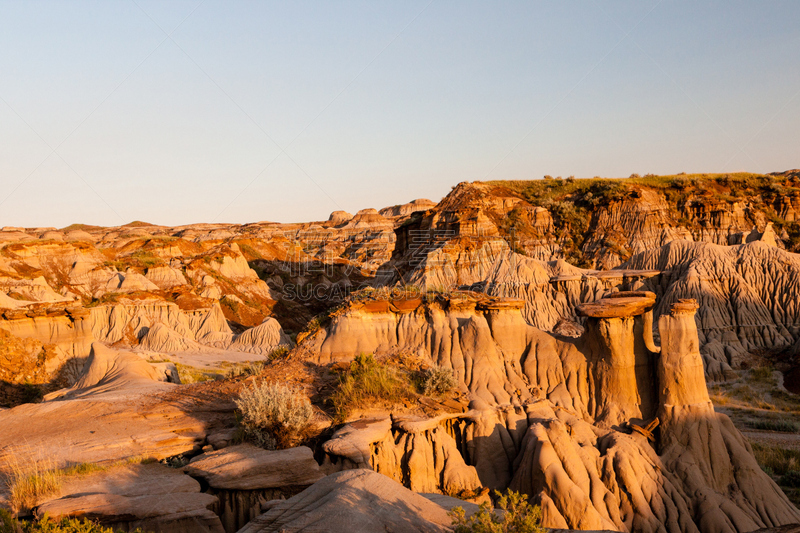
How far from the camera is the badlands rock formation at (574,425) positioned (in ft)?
35.5

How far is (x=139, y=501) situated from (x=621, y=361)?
10511mm

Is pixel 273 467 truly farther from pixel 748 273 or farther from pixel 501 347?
pixel 748 273

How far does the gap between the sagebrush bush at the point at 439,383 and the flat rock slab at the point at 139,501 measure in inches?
209

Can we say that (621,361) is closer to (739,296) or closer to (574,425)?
(574,425)

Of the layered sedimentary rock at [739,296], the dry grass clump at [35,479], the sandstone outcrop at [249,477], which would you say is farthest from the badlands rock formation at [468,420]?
the dry grass clump at [35,479]

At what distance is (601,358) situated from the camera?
13.6 m

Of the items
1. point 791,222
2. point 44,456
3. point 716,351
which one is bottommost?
point 716,351

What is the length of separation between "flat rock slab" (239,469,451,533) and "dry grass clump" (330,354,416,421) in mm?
4314

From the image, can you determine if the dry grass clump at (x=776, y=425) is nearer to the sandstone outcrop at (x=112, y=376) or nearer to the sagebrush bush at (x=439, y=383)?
the sagebrush bush at (x=439, y=383)

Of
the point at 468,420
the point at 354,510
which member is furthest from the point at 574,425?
the point at 354,510

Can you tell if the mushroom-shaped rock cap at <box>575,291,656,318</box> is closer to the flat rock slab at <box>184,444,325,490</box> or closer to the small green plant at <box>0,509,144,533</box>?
the flat rock slab at <box>184,444,325,490</box>

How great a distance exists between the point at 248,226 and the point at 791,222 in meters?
96.1

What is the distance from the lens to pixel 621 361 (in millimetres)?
13391

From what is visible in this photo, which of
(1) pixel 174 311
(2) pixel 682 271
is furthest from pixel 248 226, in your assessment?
(2) pixel 682 271
